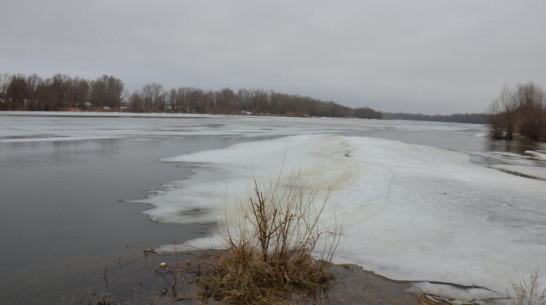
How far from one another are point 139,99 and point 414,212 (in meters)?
90.4

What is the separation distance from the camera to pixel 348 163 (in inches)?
445

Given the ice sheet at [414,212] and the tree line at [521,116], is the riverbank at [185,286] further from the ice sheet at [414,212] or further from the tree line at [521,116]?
the tree line at [521,116]

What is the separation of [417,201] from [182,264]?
490 cm

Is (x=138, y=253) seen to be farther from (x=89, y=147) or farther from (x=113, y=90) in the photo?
(x=113, y=90)

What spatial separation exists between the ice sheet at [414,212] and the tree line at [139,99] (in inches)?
2308

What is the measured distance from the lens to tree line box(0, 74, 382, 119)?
6322cm

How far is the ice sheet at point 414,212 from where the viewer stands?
4.25 metres

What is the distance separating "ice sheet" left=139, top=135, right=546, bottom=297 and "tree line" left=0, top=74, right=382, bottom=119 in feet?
192

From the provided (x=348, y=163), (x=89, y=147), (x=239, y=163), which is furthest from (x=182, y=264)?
(x=89, y=147)

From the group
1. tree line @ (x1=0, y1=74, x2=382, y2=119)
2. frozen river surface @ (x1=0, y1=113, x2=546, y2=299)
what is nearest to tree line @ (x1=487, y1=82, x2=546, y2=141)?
frozen river surface @ (x1=0, y1=113, x2=546, y2=299)

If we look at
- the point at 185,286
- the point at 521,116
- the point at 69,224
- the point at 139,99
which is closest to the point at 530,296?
the point at 185,286

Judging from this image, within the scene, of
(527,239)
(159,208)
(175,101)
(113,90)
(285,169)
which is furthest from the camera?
(175,101)

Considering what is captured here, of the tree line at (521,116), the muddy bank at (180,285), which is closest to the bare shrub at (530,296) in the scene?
the muddy bank at (180,285)

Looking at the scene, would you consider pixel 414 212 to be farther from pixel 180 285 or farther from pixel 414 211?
pixel 180 285
